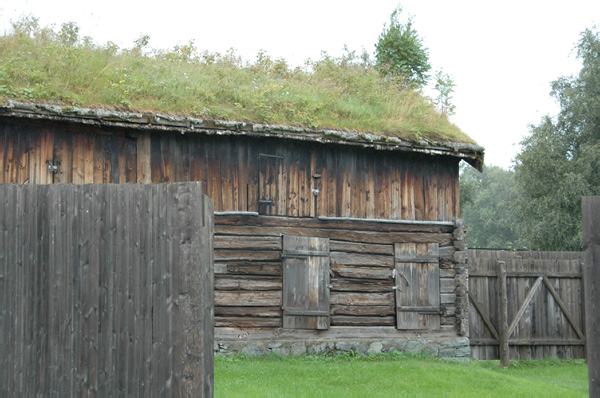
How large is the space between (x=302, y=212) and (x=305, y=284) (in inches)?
54.9

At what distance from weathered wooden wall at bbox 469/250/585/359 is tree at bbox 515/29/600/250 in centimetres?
1345

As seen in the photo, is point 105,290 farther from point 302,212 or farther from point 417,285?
point 417,285

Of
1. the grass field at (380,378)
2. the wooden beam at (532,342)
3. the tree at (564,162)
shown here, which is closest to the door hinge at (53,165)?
the grass field at (380,378)

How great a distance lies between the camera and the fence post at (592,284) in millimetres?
5316

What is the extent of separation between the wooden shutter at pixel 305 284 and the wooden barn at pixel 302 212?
0.02 m

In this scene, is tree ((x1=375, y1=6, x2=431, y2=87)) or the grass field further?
tree ((x1=375, y1=6, x2=431, y2=87))

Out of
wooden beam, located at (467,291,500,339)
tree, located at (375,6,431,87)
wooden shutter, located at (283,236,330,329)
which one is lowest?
wooden beam, located at (467,291,500,339)

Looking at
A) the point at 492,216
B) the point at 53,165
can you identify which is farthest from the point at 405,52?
the point at 492,216

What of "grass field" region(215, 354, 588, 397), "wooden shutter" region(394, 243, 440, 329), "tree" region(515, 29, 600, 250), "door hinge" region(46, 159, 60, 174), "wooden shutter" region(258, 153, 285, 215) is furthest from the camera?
"tree" region(515, 29, 600, 250)

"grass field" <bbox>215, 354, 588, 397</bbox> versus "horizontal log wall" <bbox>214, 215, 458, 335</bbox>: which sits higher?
"horizontal log wall" <bbox>214, 215, 458, 335</bbox>

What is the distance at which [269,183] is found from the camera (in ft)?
41.0

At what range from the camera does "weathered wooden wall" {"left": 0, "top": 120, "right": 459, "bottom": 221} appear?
1110 cm

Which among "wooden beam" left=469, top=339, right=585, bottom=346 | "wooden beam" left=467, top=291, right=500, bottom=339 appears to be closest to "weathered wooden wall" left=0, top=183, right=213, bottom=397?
"wooden beam" left=467, top=291, right=500, bottom=339

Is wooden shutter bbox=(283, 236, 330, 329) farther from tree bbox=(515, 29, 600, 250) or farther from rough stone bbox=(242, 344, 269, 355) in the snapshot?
tree bbox=(515, 29, 600, 250)
